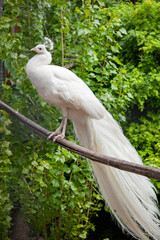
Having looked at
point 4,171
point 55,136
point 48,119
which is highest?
point 55,136

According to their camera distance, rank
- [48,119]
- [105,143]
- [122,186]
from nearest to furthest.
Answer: [122,186] < [105,143] < [48,119]

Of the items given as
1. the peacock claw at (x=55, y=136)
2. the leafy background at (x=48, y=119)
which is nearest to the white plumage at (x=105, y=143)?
the peacock claw at (x=55, y=136)

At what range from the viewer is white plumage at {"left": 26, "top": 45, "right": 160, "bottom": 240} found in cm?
127

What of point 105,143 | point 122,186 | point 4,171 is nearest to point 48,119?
point 4,171

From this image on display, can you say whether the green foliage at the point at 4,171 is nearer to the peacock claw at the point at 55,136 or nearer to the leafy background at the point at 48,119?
the leafy background at the point at 48,119

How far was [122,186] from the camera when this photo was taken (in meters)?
1.32

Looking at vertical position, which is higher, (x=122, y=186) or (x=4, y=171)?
(x=122, y=186)

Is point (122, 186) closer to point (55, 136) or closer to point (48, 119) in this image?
point (55, 136)

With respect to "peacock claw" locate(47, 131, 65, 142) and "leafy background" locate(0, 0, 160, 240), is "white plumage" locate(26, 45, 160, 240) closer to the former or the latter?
"peacock claw" locate(47, 131, 65, 142)

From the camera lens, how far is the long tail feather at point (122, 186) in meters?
1.25

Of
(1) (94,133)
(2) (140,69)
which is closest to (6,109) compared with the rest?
(1) (94,133)

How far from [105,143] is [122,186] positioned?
0.24m

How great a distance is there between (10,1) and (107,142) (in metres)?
1.10

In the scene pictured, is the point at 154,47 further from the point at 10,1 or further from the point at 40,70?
the point at 40,70
